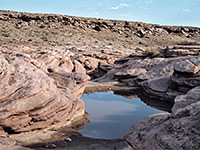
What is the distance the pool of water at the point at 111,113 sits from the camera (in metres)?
10.7

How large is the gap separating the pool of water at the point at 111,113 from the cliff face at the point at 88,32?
25815 millimetres

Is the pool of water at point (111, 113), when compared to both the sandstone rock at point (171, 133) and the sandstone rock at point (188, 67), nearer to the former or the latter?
the sandstone rock at point (188, 67)

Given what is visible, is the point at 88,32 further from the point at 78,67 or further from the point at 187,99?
the point at 187,99

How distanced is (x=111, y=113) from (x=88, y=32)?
42.9m

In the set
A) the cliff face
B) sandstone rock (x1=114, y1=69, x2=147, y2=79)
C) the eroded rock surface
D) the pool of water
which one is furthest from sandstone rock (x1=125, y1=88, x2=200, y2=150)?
the cliff face

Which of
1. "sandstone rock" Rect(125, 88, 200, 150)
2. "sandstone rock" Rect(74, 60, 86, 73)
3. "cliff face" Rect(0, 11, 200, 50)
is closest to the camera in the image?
"sandstone rock" Rect(125, 88, 200, 150)

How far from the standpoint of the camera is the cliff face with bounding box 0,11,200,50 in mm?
44969

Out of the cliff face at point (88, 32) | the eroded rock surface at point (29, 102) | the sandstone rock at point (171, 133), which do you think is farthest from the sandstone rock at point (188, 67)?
the cliff face at point (88, 32)

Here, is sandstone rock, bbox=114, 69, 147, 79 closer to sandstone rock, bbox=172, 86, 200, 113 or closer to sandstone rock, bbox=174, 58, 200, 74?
sandstone rock, bbox=174, 58, 200, 74

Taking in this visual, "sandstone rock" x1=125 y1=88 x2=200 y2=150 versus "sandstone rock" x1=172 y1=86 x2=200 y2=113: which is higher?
"sandstone rock" x1=125 y1=88 x2=200 y2=150

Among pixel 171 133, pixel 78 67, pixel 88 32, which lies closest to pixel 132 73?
pixel 78 67

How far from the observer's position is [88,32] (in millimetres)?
54219

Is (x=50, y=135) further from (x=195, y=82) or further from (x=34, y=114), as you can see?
(x=195, y=82)

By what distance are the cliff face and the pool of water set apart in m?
25.8
